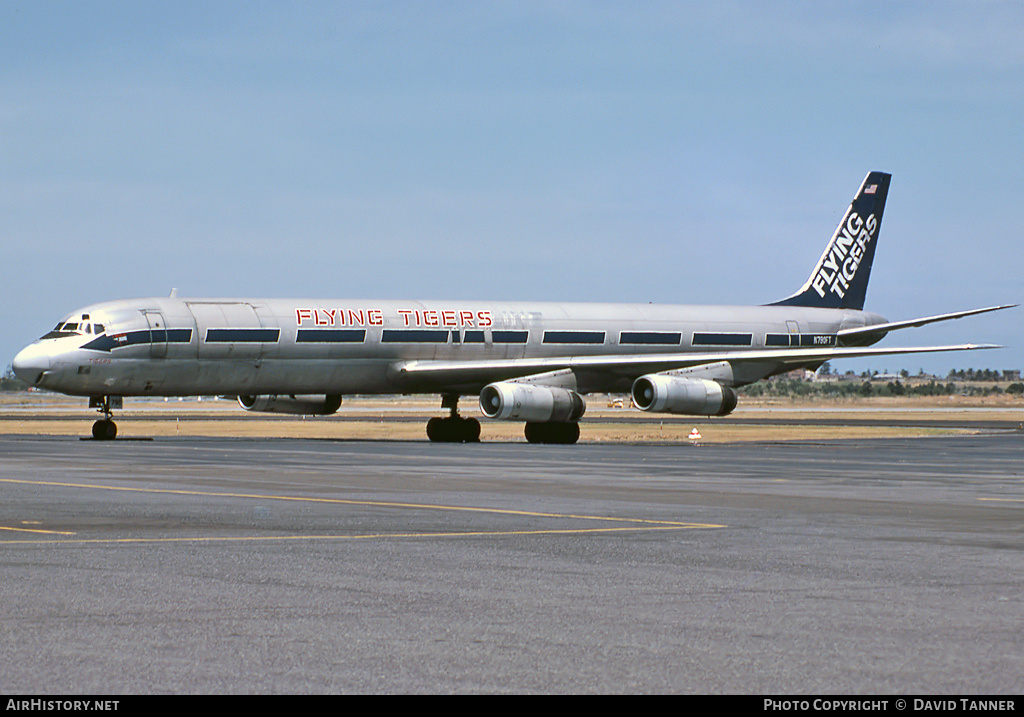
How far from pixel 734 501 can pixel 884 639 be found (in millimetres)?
11208

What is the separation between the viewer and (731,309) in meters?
52.4

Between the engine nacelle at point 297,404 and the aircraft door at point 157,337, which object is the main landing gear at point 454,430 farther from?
the aircraft door at point 157,337

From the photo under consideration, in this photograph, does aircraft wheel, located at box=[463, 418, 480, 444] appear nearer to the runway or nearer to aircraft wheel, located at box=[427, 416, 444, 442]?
aircraft wheel, located at box=[427, 416, 444, 442]

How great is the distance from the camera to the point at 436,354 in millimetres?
45844

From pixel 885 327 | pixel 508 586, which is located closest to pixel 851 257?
pixel 885 327

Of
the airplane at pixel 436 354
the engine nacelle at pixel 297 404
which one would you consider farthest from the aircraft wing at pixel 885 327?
the engine nacelle at pixel 297 404

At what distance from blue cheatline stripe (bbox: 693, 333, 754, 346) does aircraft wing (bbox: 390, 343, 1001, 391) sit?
6.52 feet

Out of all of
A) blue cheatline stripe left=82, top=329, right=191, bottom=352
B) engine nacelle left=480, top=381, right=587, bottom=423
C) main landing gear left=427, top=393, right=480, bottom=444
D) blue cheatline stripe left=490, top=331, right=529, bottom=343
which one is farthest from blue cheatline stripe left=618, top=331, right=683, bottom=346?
blue cheatline stripe left=82, top=329, right=191, bottom=352

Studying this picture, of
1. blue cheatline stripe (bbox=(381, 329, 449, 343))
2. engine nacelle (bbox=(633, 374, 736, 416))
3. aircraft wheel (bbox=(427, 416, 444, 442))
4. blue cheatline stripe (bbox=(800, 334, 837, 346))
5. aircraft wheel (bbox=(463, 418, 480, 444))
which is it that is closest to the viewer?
engine nacelle (bbox=(633, 374, 736, 416))

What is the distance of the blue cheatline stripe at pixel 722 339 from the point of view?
50.4m

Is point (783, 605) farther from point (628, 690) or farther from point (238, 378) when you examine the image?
point (238, 378)

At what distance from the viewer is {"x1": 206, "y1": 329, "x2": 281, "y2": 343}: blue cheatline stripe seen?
41531 mm

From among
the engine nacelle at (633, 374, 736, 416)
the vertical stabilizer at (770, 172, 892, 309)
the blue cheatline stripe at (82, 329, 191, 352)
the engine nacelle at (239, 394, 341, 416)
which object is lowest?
the engine nacelle at (239, 394, 341, 416)
